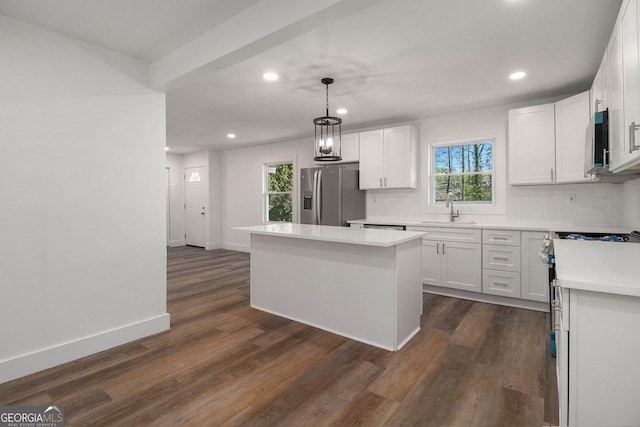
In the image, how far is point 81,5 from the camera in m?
2.00

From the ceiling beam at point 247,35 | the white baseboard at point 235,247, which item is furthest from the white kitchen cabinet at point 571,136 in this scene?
the white baseboard at point 235,247

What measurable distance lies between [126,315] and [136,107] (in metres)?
1.74

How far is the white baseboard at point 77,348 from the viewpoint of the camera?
2.11 metres

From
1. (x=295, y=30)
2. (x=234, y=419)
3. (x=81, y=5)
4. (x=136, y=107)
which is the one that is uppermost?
(x=81, y=5)

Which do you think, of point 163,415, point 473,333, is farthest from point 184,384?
point 473,333

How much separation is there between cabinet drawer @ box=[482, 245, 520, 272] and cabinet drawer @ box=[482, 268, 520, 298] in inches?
2.3

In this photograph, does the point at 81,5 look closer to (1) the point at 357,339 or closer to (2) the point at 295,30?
(2) the point at 295,30

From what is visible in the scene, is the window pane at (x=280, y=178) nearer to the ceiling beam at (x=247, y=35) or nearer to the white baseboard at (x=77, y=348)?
the ceiling beam at (x=247, y=35)

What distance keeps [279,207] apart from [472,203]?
3.84m

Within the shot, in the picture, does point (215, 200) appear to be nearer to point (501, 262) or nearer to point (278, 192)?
point (278, 192)

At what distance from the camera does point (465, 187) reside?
14.6ft

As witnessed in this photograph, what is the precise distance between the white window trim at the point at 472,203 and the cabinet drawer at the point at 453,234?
60 cm

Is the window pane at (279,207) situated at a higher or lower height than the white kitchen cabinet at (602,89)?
lower

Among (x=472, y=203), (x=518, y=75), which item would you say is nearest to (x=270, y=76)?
(x=518, y=75)
